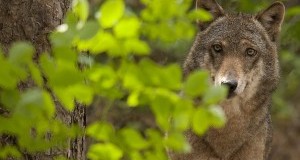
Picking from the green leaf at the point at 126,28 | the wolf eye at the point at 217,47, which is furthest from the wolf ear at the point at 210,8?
the green leaf at the point at 126,28

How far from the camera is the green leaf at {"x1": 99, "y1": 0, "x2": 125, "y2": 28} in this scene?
2965mm

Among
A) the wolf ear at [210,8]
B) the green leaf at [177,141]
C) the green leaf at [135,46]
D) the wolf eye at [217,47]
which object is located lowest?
the green leaf at [177,141]

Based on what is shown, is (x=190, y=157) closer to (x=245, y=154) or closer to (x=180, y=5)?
(x=245, y=154)

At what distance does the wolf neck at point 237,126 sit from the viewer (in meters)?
7.11

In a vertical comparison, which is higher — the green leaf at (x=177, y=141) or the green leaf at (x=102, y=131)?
the green leaf at (x=102, y=131)

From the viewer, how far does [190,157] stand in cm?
701

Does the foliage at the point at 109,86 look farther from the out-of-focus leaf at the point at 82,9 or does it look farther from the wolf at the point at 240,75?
the wolf at the point at 240,75

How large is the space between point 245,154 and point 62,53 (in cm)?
445

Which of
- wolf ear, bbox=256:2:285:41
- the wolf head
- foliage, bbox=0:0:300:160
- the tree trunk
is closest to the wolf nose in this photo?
the wolf head

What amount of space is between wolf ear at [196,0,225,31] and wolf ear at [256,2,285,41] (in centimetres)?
42

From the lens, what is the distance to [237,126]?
718 cm

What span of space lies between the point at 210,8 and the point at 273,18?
67 cm

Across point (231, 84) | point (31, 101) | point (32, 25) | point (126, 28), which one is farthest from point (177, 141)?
point (231, 84)

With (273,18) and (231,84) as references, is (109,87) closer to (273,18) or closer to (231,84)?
(231,84)
